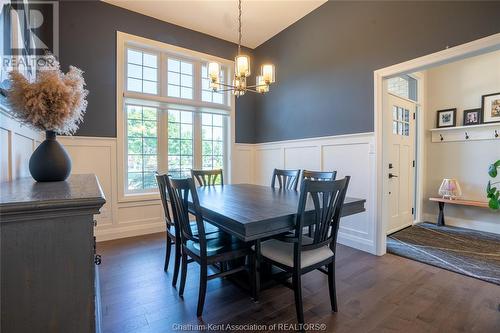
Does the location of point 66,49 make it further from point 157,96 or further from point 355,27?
point 355,27

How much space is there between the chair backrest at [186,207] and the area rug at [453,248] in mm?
2410

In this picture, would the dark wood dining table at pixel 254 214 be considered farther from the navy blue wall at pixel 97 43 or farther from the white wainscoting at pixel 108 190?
the navy blue wall at pixel 97 43

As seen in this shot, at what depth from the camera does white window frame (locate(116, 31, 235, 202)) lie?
3.33 metres

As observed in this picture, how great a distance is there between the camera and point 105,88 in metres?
3.22

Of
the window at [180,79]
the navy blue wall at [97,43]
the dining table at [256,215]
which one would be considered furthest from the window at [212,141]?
the dining table at [256,215]

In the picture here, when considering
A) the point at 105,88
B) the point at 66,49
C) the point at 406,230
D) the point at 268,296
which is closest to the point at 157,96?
the point at 105,88

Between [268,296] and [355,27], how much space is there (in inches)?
127

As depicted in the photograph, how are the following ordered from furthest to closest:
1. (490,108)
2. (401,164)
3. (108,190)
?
1. (401,164)
2. (490,108)
3. (108,190)

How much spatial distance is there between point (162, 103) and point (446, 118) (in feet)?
15.5

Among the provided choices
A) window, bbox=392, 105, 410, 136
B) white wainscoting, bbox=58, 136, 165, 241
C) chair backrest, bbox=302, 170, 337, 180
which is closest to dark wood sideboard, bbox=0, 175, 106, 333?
chair backrest, bbox=302, 170, 337, 180

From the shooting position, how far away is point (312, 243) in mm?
1637

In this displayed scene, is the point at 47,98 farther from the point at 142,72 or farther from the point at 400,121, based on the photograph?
the point at 400,121

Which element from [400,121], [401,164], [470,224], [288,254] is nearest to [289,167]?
[401,164]

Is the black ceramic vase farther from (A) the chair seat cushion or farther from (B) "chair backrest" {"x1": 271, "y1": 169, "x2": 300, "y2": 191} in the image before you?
(B) "chair backrest" {"x1": 271, "y1": 169, "x2": 300, "y2": 191}
